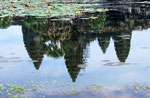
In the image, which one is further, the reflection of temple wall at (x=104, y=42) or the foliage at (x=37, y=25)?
the foliage at (x=37, y=25)

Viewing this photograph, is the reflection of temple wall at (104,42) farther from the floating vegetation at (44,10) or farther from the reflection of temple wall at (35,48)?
the floating vegetation at (44,10)

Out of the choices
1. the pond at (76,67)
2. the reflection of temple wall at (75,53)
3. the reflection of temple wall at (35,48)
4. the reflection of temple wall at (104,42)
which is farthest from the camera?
the reflection of temple wall at (104,42)

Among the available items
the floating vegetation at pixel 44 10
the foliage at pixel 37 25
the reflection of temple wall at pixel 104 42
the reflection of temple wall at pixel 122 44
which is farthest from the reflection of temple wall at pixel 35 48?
the floating vegetation at pixel 44 10

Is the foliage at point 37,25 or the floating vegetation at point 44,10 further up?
the foliage at point 37,25

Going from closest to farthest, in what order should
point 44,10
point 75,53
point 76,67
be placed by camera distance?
point 76,67 → point 75,53 → point 44,10

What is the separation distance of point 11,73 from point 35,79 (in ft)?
5.86

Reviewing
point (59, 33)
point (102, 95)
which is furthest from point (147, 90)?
point (59, 33)

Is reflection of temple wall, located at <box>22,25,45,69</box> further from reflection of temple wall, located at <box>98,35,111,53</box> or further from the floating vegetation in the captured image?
the floating vegetation

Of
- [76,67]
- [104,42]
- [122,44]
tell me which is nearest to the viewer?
[76,67]

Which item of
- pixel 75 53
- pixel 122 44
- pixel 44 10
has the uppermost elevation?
pixel 75 53

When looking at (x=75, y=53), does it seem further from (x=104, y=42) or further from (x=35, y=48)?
(x=35, y=48)

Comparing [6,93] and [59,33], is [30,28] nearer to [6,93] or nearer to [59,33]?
[59,33]

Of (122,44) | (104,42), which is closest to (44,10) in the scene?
(104,42)

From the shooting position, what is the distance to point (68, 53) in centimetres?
1981
